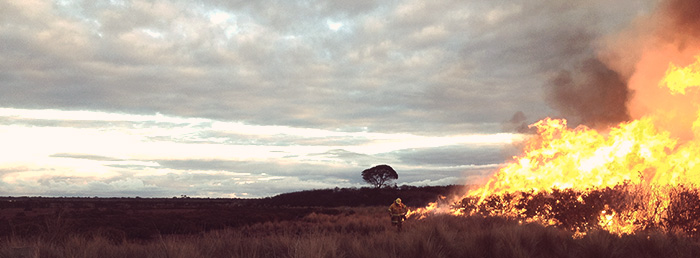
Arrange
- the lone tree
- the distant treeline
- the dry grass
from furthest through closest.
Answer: the lone tree → the distant treeline → the dry grass

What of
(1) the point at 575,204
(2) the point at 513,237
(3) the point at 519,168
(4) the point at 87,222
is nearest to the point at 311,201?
(4) the point at 87,222

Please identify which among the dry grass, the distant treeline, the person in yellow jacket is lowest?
the dry grass

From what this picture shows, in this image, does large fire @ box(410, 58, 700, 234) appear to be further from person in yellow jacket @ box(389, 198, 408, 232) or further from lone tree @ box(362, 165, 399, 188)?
lone tree @ box(362, 165, 399, 188)

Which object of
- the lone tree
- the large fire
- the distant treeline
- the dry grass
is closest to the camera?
the dry grass

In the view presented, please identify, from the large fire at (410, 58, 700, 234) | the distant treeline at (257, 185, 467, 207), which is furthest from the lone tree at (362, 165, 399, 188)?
the large fire at (410, 58, 700, 234)

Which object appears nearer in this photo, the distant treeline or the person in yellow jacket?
the person in yellow jacket

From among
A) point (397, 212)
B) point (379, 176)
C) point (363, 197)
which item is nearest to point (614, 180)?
point (397, 212)

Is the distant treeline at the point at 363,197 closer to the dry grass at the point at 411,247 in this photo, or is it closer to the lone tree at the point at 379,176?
the lone tree at the point at 379,176

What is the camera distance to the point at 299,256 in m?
8.91

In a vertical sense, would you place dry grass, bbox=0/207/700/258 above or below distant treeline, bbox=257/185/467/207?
below

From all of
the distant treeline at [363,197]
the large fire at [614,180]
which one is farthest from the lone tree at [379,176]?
the large fire at [614,180]

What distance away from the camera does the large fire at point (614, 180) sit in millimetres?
16938

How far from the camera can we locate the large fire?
16938 millimetres

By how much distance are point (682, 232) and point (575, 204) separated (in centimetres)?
409
